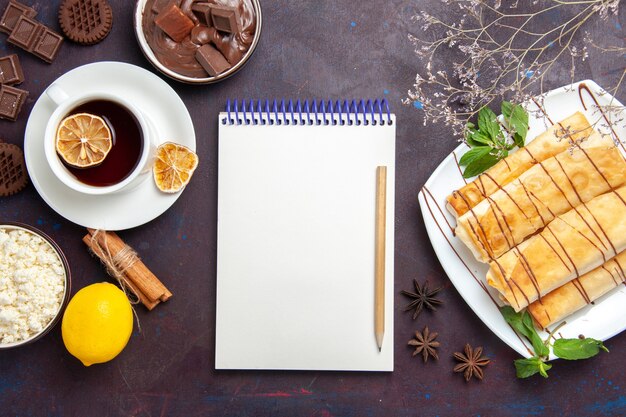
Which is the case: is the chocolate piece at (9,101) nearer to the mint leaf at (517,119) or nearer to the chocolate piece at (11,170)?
the chocolate piece at (11,170)

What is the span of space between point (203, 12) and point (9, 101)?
0.57m

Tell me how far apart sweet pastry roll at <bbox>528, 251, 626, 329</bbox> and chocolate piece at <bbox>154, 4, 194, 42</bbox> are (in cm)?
116

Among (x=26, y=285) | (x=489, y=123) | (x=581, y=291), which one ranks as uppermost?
(x=489, y=123)

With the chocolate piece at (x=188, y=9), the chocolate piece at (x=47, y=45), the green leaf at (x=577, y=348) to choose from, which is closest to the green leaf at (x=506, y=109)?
the green leaf at (x=577, y=348)

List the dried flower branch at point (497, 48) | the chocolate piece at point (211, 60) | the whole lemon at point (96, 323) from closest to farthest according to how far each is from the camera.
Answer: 1. the whole lemon at point (96, 323)
2. the chocolate piece at point (211, 60)
3. the dried flower branch at point (497, 48)

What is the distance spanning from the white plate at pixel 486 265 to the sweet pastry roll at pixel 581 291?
5 centimetres

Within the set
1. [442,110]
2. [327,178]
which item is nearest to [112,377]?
[327,178]

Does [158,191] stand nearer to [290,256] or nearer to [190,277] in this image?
[190,277]

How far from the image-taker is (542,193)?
143 cm

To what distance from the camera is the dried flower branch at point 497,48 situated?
5.05 feet

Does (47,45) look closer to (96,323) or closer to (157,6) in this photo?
(157,6)

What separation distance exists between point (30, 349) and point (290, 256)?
736 mm

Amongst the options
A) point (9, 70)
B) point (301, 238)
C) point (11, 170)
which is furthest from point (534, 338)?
point (9, 70)

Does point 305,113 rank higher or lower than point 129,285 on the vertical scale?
higher
